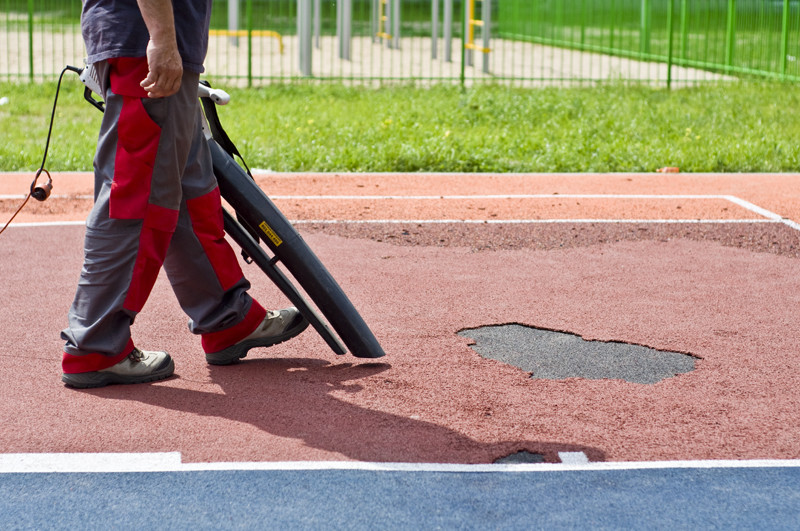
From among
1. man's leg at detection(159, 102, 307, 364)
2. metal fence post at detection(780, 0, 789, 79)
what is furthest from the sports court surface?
metal fence post at detection(780, 0, 789, 79)

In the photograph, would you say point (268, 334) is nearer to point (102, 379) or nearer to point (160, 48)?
point (102, 379)

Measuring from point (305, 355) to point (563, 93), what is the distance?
37.7ft

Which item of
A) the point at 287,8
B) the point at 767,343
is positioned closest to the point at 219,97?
the point at 767,343

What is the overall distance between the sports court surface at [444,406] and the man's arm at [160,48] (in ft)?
3.87

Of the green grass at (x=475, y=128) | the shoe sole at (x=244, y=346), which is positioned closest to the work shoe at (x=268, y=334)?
the shoe sole at (x=244, y=346)

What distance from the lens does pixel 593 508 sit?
3.22 metres

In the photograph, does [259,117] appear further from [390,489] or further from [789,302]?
[390,489]

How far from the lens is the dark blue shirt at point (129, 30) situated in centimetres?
393

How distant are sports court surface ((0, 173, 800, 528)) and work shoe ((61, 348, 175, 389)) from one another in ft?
0.14

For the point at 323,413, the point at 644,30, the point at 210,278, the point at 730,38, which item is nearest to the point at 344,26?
the point at 644,30

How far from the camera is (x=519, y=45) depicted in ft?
85.6

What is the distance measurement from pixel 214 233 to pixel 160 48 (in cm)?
89

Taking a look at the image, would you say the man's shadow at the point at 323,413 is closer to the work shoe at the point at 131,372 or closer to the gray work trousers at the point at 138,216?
the work shoe at the point at 131,372

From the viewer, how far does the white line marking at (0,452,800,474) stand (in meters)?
3.49
